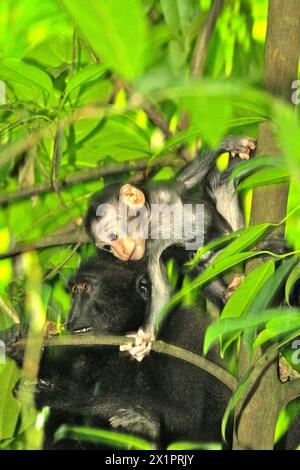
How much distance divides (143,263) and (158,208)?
7cm

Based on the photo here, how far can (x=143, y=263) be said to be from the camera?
0.93m

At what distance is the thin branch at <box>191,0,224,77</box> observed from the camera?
0.88 m

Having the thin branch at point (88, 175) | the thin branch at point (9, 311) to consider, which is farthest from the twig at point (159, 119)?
the thin branch at point (9, 311)

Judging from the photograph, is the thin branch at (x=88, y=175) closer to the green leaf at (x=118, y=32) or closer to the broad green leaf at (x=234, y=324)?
the broad green leaf at (x=234, y=324)

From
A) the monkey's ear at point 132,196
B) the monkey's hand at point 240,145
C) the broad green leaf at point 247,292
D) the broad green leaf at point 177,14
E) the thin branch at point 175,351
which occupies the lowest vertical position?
the thin branch at point 175,351

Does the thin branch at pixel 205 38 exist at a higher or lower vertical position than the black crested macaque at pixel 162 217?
higher

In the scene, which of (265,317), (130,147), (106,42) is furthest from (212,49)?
(106,42)

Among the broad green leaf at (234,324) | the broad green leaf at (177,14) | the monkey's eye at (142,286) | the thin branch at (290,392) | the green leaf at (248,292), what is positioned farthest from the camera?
the monkey's eye at (142,286)

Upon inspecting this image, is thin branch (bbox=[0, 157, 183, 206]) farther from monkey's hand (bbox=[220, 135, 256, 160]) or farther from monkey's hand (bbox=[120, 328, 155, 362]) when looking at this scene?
monkey's hand (bbox=[120, 328, 155, 362])

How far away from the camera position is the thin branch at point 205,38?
0.88m

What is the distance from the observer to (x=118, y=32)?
0.30 meters

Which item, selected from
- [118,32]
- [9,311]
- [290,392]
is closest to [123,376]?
[9,311]

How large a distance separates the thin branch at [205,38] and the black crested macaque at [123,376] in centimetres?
26

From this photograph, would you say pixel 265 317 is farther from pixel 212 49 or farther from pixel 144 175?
pixel 212 49
